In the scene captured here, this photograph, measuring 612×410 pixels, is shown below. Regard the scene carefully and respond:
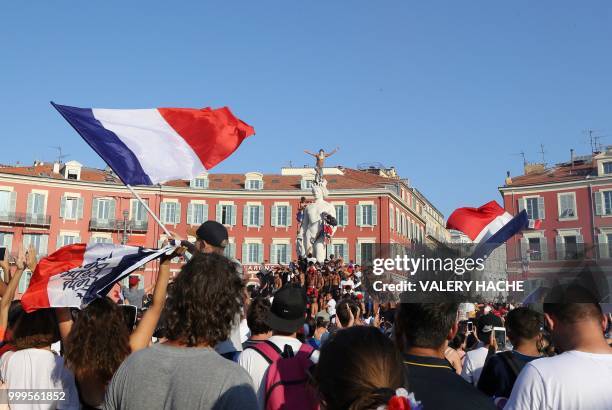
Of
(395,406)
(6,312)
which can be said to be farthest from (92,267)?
(395,406)

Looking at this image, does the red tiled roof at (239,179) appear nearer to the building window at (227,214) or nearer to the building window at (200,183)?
the building window at (200,183)

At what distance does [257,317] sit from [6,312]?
1.89 meters

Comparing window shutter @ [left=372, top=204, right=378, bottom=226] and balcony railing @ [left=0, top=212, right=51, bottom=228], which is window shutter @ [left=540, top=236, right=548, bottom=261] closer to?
window shutter @ [left=372, top=204, right=378, bottom=226]

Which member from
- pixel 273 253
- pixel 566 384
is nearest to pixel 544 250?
pixel 566 384

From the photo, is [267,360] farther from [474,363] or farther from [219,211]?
[219,211]

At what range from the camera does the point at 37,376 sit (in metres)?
3.61

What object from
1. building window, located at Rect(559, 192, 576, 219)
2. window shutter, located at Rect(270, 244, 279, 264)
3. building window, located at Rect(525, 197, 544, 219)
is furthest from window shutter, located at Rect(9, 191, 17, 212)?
building window, located at Rect(559, 192, 576, 219)

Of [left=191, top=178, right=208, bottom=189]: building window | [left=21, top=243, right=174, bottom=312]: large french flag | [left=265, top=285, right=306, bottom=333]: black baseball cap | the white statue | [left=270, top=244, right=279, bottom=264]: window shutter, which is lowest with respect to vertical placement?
[left=265, top=285, right=306, bottom=333]: black baseball cap

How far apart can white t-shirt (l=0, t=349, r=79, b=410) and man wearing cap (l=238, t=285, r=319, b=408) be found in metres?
1.08

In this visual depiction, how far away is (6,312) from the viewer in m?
4.54

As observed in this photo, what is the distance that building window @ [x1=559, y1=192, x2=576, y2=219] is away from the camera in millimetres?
51031

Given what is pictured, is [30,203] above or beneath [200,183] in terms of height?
beneath

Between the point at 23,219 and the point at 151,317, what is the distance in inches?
2091

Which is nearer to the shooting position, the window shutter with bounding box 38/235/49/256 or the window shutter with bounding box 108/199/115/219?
the window shutter with bounding box 38/235/49/256
